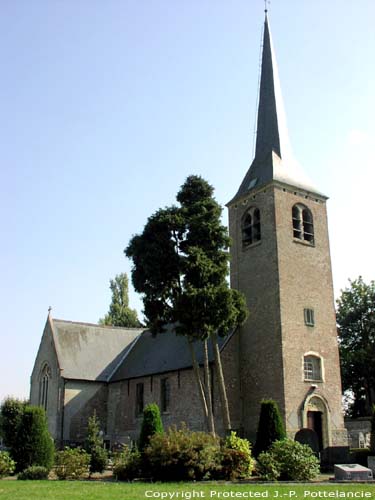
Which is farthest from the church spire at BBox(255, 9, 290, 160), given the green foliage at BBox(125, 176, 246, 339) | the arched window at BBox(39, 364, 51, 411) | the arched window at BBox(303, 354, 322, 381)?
the arched window at BBox(39, 364, 51, 411)

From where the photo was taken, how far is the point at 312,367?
27750mm

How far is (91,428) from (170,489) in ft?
26.4

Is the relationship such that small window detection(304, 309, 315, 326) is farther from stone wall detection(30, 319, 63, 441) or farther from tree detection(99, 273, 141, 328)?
tree detection(99, 273, 141, 328)

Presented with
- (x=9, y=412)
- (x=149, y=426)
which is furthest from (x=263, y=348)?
(x=9, y=412)

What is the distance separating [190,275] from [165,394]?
33.9 feet

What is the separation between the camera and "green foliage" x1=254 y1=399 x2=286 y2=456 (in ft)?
73.6

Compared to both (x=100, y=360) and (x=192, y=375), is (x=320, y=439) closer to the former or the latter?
(x=192, y=375)

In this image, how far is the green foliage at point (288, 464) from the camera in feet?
56.5

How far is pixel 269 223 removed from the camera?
95.8ft

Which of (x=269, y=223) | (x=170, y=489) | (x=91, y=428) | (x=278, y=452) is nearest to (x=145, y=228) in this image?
(x=269, y=223)

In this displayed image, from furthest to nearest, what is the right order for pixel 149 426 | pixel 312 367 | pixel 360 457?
pixel 312 367, pixel 360 457, pixel 149 426

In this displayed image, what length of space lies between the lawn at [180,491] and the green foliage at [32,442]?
5.21m

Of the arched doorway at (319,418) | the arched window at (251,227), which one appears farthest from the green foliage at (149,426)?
the arched window at (251,227)

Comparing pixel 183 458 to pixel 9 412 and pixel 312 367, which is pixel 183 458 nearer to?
pixel 312 367
